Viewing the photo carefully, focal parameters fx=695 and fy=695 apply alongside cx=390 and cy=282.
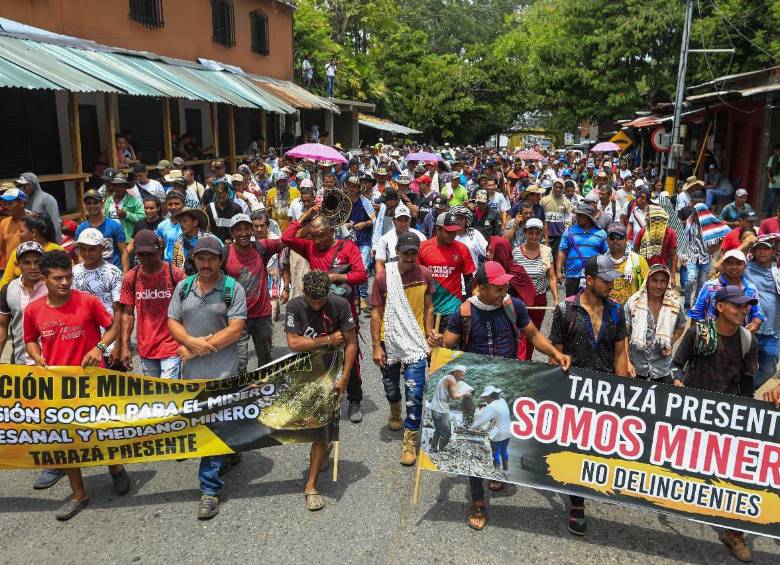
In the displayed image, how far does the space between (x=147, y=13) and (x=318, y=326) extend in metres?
14.9

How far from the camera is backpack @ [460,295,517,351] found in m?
4.80

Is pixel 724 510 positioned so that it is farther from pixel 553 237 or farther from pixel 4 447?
pixel 553 237

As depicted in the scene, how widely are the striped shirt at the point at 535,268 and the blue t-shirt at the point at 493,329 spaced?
2219 mm

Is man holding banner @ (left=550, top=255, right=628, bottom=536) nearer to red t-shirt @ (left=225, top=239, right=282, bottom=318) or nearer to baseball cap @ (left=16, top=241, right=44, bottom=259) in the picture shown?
red t-shirt @ (left=225, top=239, right=282, bottom=318)

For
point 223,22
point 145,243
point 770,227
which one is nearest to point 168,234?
point 145,243

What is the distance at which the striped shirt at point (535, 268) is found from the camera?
23.1 ft

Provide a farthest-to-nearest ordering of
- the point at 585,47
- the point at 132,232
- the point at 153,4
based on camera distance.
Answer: the point at 585,47
the point at 153,4
the point at 132,232

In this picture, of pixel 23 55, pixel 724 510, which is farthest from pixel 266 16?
pixel 724 510

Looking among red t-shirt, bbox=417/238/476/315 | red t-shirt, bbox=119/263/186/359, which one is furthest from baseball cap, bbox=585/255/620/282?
red t-shirt, bbox=119/263/186/359

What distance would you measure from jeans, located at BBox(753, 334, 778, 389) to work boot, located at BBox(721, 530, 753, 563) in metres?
1.68

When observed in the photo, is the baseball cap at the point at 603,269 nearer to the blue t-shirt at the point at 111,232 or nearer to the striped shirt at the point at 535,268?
the striped shirt at the point at 535,268

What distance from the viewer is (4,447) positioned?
4.63 metres

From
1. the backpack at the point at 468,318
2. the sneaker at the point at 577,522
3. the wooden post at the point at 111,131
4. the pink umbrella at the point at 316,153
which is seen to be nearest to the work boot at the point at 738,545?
the sneaker at the point at 577,522

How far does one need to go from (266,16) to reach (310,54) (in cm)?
971
